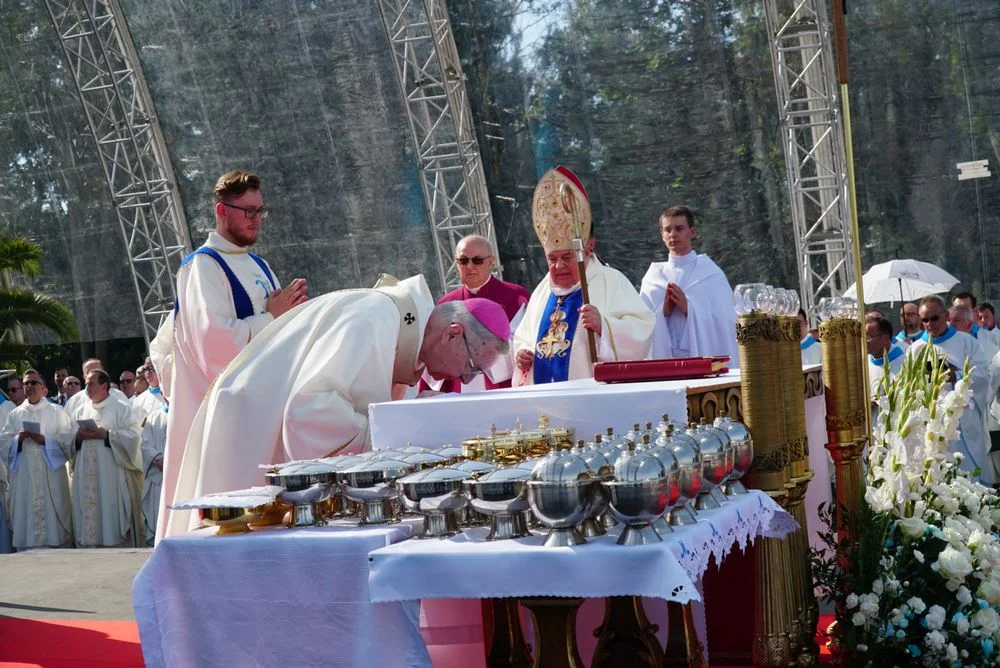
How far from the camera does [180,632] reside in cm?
332

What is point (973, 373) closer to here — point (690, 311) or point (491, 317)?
point (690, 311)

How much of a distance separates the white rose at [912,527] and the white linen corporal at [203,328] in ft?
8.95

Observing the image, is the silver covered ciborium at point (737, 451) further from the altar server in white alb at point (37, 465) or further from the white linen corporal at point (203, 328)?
the altar server in white alb at point (37, 465)

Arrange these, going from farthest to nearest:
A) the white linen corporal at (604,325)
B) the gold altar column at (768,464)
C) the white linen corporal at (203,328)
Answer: the white linen corporal at (604,325) < the white linen corporal at (203,328) < the gold altar column at (768,464)

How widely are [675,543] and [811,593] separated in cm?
151

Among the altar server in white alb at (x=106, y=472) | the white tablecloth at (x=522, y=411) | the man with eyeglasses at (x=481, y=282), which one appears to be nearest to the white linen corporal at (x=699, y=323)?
the man with eyeglasses at (x=481, y=282)

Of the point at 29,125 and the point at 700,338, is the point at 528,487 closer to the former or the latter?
the point at 700,338

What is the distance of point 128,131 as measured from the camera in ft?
53.4

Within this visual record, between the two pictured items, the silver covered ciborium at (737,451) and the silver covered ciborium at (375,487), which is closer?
the silver covered ciborium at (375,487)

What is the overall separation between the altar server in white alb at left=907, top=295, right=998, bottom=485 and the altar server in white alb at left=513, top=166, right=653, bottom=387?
3.93 metres

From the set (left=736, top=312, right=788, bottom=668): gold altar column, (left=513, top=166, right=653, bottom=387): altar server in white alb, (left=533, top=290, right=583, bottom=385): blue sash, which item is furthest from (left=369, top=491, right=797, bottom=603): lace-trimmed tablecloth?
(left=533, top=290, right=583, bottom=385): blue sash

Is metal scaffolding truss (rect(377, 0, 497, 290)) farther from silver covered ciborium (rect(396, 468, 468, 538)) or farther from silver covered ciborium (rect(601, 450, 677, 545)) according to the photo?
silver covered ciborium (rect(601, 450, 677, 545))

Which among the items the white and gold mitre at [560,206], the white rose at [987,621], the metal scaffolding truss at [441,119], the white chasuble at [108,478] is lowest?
the white chasuble at [108,478]

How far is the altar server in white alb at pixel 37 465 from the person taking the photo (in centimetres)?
1284
